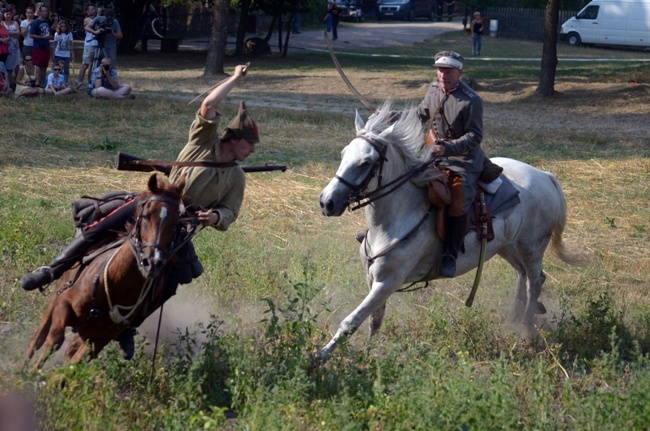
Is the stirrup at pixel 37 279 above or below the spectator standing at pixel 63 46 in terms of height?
below

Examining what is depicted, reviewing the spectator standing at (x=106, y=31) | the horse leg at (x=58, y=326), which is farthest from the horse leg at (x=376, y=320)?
the spectator standing at (x=106, y=31)

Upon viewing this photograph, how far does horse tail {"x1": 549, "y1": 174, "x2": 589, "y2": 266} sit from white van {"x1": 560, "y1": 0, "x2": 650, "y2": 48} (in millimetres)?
38469

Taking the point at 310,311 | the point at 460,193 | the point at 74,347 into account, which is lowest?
the point at 310,311

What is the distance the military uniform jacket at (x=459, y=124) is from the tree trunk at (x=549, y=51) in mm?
18224

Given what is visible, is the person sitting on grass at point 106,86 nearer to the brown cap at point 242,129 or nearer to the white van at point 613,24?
the brown cap at point 242,129

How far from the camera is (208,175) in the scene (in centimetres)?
664

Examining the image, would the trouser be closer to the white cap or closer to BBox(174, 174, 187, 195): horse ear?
the white cap

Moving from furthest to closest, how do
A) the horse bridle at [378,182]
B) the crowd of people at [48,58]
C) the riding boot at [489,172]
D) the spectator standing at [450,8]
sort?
the spectator standing at [450,8] < the crowd of people at [48,58] < the riding boot at [489,172] < the horse bridle at [378,182]

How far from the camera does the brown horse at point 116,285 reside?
5.80 meters

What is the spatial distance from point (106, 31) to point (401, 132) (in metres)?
16.8

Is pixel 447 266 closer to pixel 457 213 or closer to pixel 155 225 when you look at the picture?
pixel 457 213

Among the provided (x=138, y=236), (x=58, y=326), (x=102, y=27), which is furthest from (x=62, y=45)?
(x=138, y=236)

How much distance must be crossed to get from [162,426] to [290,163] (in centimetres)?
961

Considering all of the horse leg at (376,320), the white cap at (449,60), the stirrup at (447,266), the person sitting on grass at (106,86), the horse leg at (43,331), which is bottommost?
the horse leg at (376,320)
